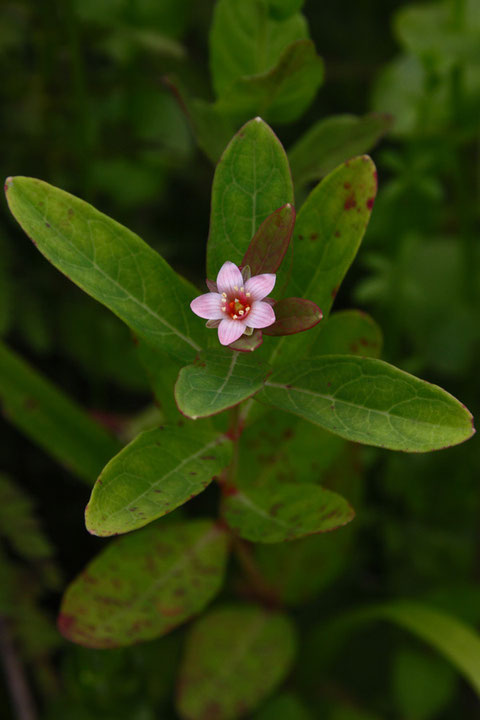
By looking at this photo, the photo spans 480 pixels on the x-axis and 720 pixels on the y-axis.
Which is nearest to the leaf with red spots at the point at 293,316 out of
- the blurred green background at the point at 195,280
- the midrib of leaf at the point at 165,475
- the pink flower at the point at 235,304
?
the pink flower at the point at 235,304

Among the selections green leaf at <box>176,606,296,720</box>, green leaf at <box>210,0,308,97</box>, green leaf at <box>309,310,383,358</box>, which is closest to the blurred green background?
green leaf at <box>176,606,296,720</box>

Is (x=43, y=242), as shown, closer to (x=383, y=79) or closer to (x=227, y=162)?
(x=227, y=162)

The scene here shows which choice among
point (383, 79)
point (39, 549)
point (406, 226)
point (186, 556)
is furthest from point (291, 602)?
point (383, 79)

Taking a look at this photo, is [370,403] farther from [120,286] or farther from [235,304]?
[120,286]

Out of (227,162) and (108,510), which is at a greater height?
(227,162)

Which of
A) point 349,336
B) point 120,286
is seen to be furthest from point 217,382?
point 349,336

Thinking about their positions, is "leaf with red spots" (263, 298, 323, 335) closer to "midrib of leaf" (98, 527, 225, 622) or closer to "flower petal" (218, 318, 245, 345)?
"flower petal" (218, 318, 245, 345)

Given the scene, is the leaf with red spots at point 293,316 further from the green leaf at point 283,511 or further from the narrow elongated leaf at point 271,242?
the green leaf at point 283,511
